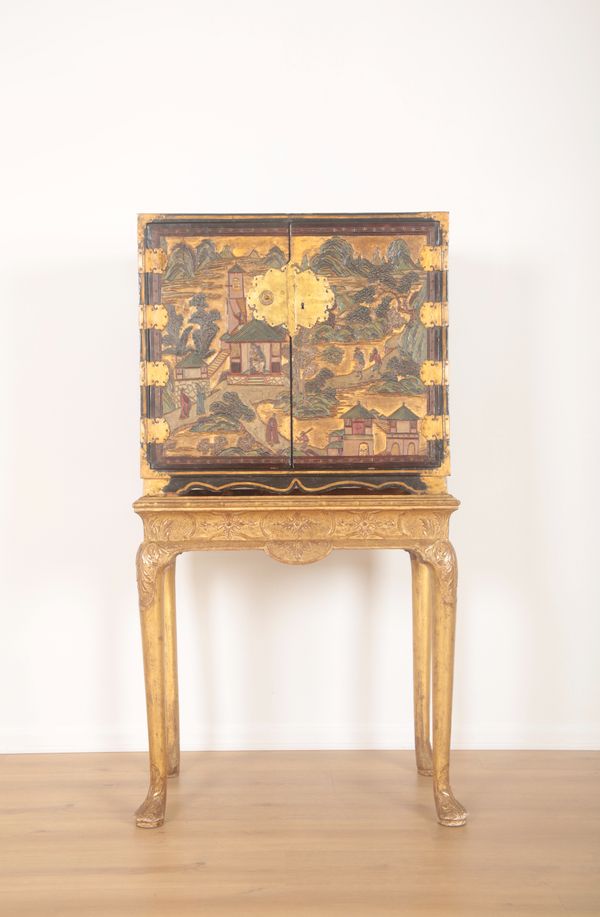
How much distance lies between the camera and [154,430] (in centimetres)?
333

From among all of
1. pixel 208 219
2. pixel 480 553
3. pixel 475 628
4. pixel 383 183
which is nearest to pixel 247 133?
pixel 383 183

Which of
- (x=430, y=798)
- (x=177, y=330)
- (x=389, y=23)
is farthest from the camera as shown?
(x=389, y=23)

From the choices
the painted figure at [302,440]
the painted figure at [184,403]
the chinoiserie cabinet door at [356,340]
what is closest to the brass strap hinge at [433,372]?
the chinoiserie cabinet door at [356,340]

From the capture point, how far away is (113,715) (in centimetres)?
422

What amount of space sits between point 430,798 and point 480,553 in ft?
3.78

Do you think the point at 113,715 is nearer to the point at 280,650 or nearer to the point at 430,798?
the point at 280,650

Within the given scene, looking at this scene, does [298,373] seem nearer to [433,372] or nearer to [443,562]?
[433,372]

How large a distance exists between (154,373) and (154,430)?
0.21 meters

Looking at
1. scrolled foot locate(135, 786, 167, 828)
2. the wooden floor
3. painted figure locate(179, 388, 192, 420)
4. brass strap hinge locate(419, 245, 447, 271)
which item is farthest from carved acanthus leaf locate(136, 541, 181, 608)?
brass strap hinge locate(419, 245, 447, 271)

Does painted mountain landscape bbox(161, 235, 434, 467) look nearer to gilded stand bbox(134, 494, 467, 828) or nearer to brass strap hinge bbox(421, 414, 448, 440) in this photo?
brass strap hinge bbox(421, 414, 448, 440)

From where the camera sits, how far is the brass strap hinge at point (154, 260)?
10.9 feet

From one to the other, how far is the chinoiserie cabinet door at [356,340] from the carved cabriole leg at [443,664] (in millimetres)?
451

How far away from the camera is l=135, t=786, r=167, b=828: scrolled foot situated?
3.32 meters

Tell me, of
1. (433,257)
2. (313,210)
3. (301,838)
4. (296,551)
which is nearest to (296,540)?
(296,551)
